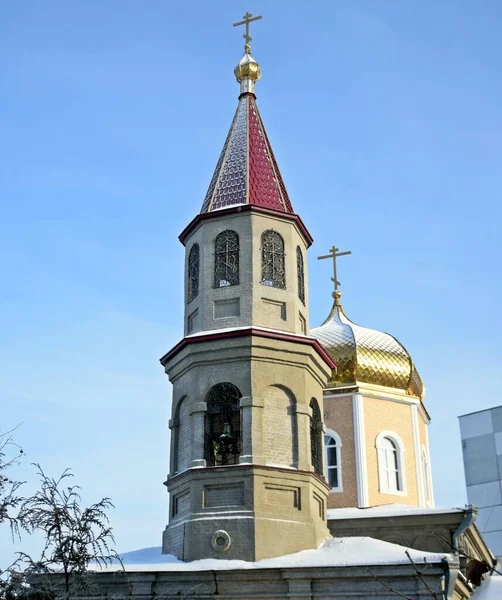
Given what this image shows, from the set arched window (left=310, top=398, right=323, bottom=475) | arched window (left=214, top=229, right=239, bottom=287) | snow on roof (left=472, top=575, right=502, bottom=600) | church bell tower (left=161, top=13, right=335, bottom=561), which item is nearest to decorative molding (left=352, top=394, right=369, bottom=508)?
snow on roof (left=472, top=575, right=502, bottom=600)

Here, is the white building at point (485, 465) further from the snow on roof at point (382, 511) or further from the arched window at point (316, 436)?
the arched window at point (316, 436)

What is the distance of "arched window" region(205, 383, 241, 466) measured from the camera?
1575 cm

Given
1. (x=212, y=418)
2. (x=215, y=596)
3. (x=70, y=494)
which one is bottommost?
(x=215, y=596)

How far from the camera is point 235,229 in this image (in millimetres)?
17047

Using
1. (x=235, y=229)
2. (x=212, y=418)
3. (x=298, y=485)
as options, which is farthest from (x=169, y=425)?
(x=235, y=229)

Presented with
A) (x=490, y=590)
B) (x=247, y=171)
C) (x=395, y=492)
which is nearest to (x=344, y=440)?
(x=395, y=492)

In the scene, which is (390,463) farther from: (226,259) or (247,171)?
(247,171)

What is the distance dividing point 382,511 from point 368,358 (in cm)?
452

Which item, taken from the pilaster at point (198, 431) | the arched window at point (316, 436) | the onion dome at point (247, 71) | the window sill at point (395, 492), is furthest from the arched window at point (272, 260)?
the window sill at point (395, 492)

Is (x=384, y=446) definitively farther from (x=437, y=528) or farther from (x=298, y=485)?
(x=298, y=485)

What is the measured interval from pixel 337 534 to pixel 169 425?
14.6ft

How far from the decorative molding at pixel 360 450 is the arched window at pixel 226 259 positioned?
20.7 feet

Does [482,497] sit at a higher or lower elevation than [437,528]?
higher

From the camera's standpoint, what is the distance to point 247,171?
704 inches
